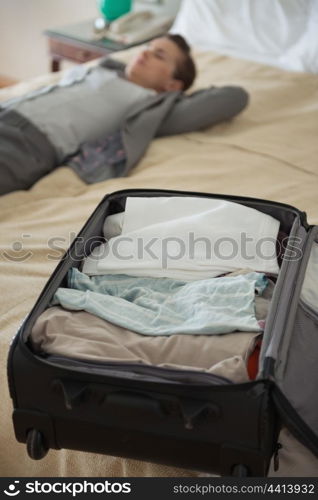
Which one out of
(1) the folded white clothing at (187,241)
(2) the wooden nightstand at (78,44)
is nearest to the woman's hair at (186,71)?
(2) the wooden nightstand at (78,44)

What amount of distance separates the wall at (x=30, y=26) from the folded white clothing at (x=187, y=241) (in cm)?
227

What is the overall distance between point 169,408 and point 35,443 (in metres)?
0.20

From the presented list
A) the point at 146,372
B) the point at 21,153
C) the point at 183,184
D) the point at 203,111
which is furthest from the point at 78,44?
A: the point at 146,372

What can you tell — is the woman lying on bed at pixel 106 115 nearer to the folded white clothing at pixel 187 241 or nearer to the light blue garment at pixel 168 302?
the folded white clothing at pixel 187 241

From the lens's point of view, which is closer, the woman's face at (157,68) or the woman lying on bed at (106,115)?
the woman lying on bed at (106,115)

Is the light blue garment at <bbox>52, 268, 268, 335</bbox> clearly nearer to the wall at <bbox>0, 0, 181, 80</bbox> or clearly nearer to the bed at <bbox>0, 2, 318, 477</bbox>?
the bed at <bbox>0, 2, 318, 477</bbox>

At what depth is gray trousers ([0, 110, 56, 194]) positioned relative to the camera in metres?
1.64

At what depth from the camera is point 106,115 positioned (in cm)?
193

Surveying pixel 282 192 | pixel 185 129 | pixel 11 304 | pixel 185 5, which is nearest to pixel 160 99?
pixel 185 129

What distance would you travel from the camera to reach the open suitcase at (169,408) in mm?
765

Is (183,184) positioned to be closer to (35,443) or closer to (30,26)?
(35,443)

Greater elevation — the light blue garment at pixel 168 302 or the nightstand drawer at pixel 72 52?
the light blue garment at pixel 168 302

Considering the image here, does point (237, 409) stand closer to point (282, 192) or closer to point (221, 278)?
point (221, 278)

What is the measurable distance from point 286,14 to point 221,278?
1631mm
